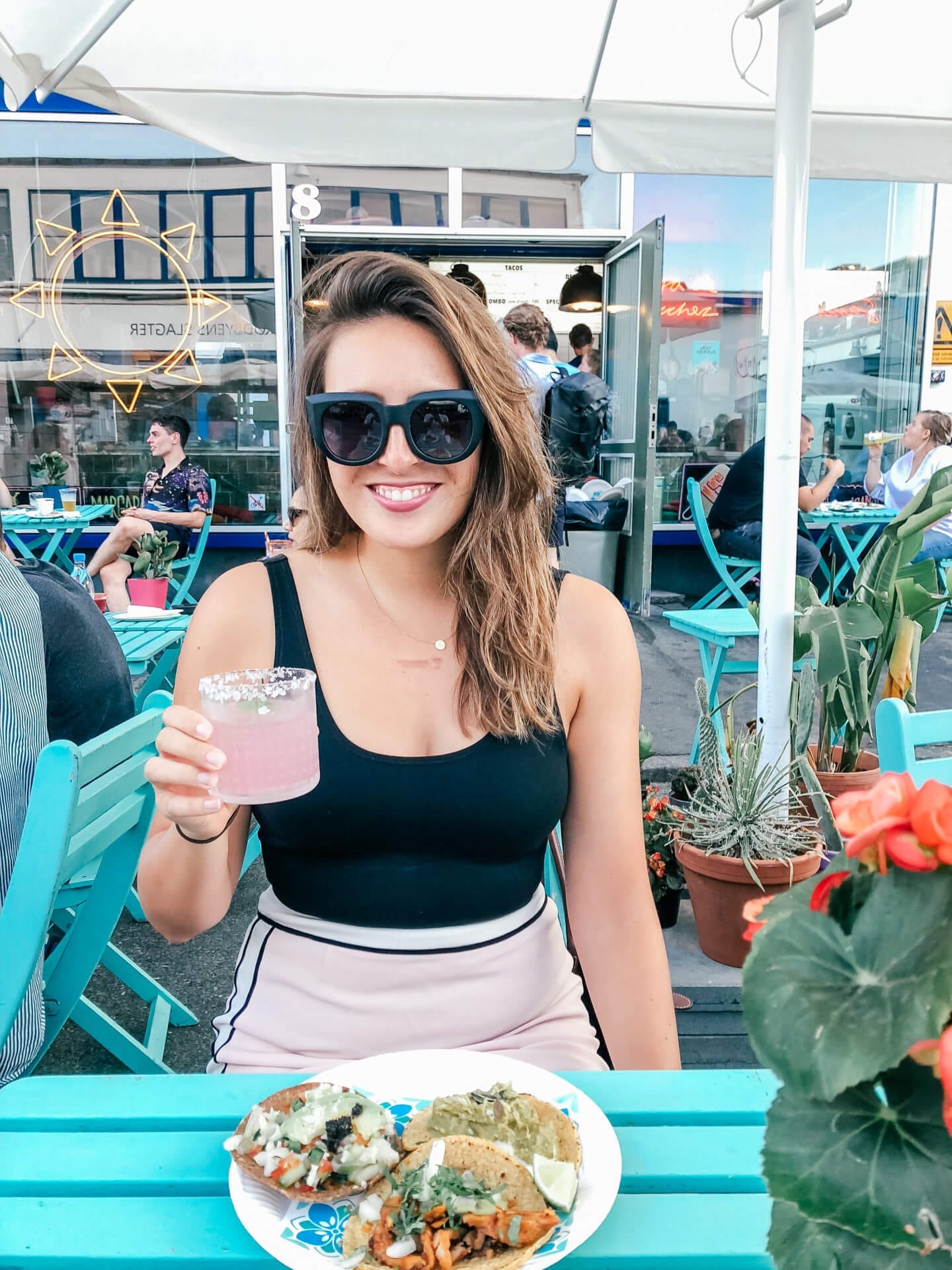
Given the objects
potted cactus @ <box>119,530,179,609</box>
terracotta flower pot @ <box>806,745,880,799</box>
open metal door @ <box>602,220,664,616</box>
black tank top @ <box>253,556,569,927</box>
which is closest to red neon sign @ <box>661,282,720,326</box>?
open metal door @ <box>602,220,664,616</box>

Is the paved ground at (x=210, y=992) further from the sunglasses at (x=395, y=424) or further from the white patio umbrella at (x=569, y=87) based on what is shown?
the sunglasses at (x=395, y=424)

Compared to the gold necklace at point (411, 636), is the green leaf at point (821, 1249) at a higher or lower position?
lower

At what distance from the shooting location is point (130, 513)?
7.38m

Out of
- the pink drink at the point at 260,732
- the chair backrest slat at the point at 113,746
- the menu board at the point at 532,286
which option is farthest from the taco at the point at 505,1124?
the menu board at the point at 532,286

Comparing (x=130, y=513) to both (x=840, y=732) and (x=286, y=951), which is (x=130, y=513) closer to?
(x=840, y=732)

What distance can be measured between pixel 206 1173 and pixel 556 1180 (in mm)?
314

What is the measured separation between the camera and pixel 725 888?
2.52 metres

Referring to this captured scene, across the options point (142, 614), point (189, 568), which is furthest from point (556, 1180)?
point (189, 568)

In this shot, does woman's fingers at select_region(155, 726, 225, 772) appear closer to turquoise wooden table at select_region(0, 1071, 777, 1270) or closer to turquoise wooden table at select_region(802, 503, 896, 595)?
turquoise wooden table at select_region(0, 1071, 777, 1270)

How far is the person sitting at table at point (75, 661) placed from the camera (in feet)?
7.87

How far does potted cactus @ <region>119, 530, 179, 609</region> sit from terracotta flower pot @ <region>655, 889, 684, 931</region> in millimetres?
2701

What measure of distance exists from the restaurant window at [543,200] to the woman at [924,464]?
3.11 meters

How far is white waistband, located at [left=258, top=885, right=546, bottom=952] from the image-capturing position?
138 centimetres

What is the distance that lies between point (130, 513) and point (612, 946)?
6681 millimetres
